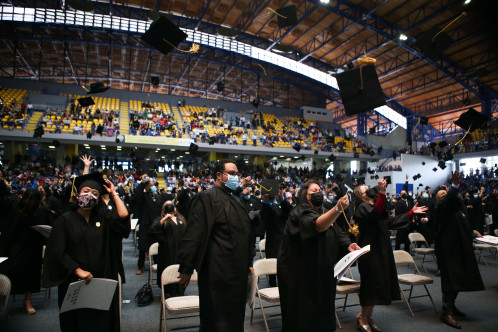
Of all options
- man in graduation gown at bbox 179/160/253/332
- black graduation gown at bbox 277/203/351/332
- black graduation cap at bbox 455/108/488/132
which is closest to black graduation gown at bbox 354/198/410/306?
black graduation gown at bbox 277/203/351/332

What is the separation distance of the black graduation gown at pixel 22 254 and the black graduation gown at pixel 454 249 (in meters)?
5.35

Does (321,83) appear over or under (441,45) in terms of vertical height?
over

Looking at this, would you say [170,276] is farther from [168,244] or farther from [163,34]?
[163,34]

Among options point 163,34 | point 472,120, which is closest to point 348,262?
point 472,120

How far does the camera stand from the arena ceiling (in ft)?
54.3

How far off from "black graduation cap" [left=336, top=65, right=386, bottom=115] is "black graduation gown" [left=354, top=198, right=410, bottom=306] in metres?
2.12

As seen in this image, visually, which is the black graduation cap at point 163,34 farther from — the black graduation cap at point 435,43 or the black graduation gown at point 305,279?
the black graduation cap at point 435,43

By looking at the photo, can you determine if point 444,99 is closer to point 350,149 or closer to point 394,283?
point 350,149

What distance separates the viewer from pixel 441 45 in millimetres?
9320

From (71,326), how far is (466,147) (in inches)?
1128

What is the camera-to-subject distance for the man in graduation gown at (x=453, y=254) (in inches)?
154

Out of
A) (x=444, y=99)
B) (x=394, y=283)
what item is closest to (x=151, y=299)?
(x=394, y=283)

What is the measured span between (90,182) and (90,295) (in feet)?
2.93

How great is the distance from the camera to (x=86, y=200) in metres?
2.54
